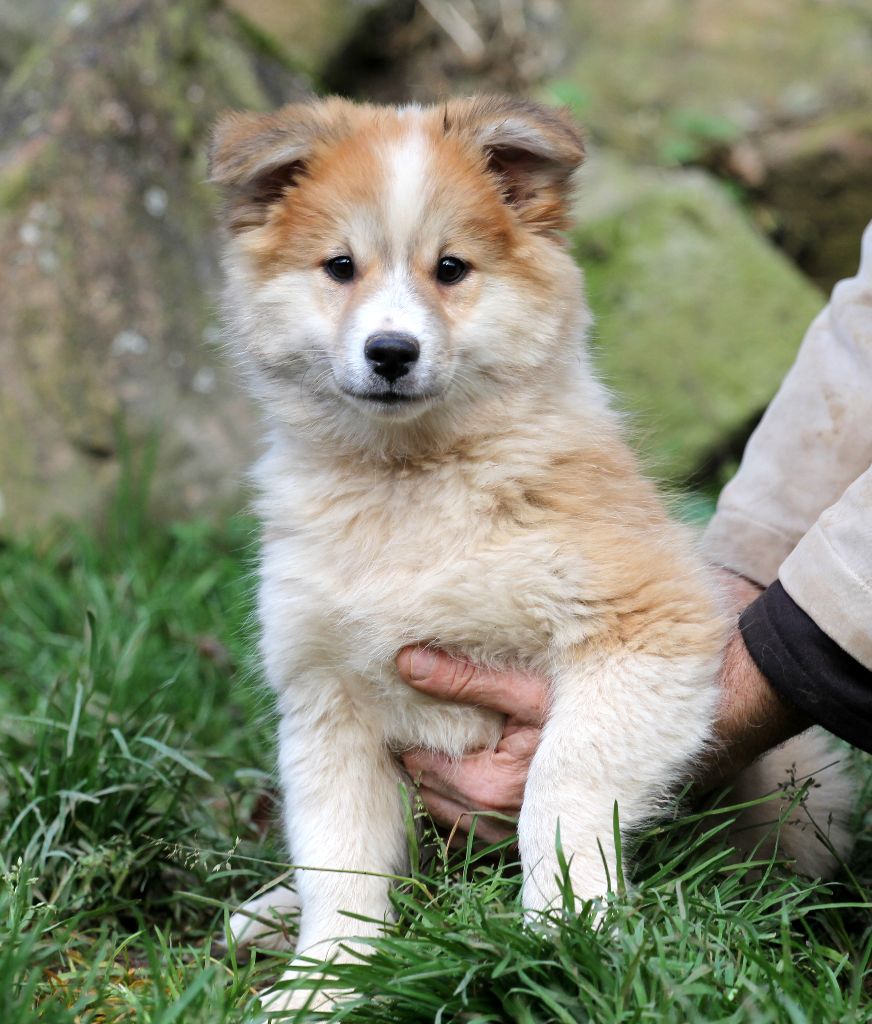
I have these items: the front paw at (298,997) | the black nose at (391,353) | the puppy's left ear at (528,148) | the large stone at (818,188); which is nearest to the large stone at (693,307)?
the large stone at (818,188)

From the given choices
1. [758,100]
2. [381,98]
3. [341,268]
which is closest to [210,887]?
[341,268]

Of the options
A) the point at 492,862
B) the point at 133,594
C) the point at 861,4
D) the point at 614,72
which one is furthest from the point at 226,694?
the point at 861,4

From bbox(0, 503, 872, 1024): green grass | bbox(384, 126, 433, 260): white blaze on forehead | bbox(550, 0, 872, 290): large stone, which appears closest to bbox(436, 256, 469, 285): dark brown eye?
bbox(384, 126, 433, 260): white blaze on forehead

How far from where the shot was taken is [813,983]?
96.4 inches

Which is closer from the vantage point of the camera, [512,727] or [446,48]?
[512,727]

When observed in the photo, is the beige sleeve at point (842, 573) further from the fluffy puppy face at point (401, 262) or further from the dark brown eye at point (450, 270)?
the dark brown eye at point (450, 270)

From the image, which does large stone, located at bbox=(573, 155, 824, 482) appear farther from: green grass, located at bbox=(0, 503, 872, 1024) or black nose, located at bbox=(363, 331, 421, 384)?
black nose, located at bbox=(363, 331, 421, 384)

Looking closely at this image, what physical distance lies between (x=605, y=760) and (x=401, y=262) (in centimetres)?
127

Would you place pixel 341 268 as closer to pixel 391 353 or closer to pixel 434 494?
pixel 391 353

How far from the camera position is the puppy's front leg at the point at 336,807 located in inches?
108

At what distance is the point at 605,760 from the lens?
8.18 feet

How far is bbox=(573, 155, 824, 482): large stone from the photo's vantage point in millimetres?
6000

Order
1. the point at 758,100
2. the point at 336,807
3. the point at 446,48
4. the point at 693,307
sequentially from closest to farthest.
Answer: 1. the point at 336,807
2. the point at 693,307
3. the point at 758,100
4. the point at 446,48

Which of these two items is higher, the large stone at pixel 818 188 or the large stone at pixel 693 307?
the large stone at pixel 818 188
